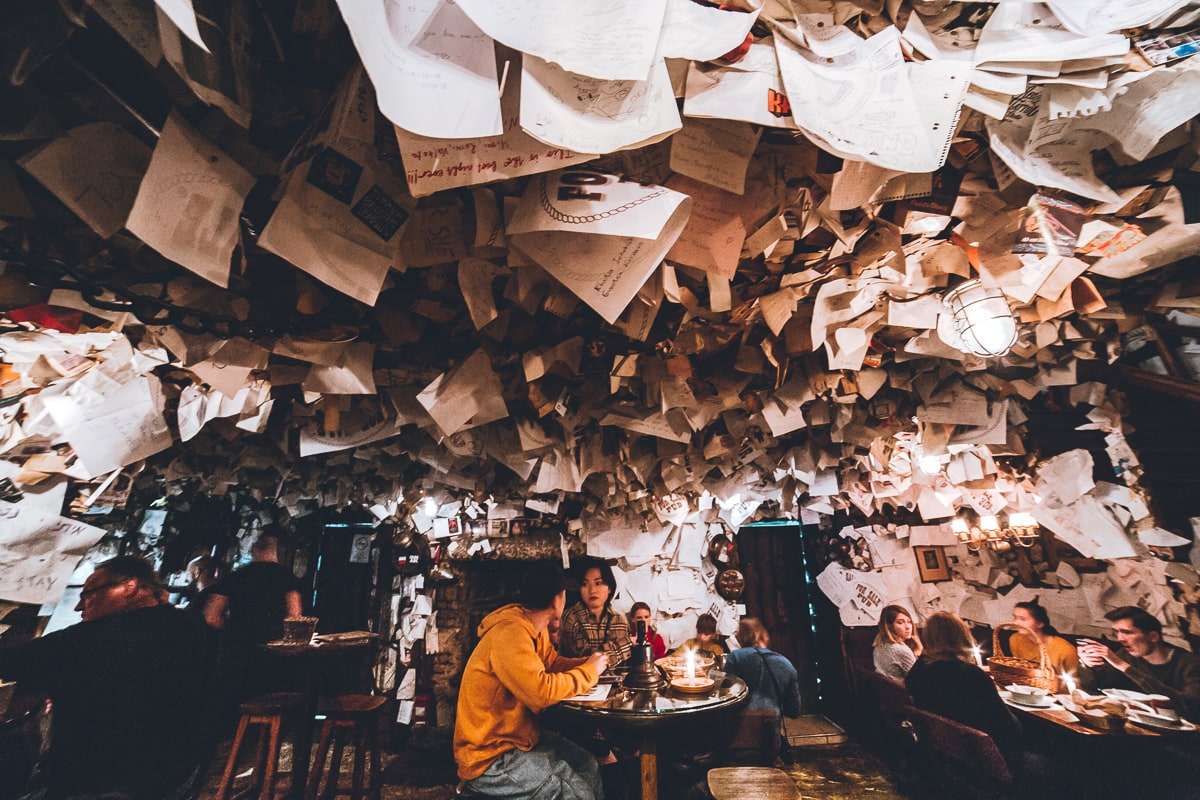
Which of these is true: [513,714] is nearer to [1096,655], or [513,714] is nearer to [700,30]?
[700,30]

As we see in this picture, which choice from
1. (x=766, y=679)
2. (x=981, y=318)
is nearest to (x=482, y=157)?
(x=981, y=318)

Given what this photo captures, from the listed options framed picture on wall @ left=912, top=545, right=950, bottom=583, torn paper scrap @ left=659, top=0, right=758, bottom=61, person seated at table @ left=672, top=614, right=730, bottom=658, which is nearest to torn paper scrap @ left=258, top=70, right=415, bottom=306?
torn paper scrap @ left=659, top=0, right=758, bottom=61

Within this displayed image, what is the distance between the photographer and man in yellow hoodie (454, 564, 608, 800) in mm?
2234

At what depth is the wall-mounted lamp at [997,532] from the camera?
179 inches

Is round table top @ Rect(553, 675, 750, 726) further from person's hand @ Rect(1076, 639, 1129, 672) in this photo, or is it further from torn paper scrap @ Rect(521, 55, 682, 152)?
person's hand @ Rect(1076, 639, 1129, 672)

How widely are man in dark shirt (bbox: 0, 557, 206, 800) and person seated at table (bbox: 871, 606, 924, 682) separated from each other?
5725 mm

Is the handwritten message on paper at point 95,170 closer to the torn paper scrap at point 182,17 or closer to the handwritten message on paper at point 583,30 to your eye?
the torn paper scrap at point 182,17

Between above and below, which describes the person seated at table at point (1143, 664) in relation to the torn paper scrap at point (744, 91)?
below

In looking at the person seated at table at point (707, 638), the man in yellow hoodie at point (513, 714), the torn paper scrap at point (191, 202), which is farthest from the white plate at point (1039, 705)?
the torn paper scrap at point (191, 202)

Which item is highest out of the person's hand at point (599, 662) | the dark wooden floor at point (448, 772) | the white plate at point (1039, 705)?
the person's hand at point (599, 662)

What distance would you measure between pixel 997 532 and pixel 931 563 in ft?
3.90

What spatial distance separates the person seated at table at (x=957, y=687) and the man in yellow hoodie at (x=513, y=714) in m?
2.40

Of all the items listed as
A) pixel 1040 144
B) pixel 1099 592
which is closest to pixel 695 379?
pixel 1040 144

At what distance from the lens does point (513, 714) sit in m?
2.36
